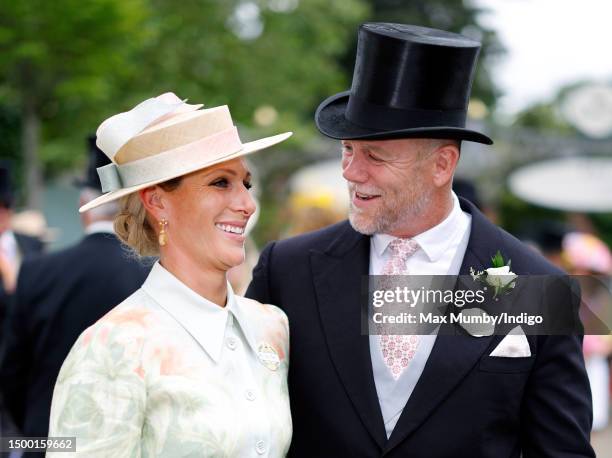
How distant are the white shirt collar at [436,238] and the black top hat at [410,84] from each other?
300 millimetres

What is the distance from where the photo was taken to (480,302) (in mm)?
3066

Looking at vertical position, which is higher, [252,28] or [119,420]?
[119,420]

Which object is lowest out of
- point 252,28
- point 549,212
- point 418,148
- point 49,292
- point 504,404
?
point 549,212

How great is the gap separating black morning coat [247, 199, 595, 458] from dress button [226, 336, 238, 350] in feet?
1.13

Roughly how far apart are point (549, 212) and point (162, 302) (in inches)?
1004

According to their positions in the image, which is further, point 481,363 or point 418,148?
point 418,148

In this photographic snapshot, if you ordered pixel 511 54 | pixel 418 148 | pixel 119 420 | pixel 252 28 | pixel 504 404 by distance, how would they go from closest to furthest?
1. pixel 119 420
2. pixel 504 404
3. pixel 418 148
4. pixel 252 28
5. pixel 511 54

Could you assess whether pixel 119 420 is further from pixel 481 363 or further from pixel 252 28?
pixel 252 28

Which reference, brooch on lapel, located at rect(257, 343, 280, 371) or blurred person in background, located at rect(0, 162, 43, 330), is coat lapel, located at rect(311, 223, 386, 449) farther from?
blurred person in background, located at rect(0, 162, 43, 330)

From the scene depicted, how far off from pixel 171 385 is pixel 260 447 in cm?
34

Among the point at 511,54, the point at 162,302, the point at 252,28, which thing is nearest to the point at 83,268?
the point at 162,302

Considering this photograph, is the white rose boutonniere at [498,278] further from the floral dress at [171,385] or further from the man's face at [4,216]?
the man's face at [4,216]

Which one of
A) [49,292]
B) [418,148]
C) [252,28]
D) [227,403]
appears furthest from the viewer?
[252,28]

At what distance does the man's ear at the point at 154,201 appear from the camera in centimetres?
284
